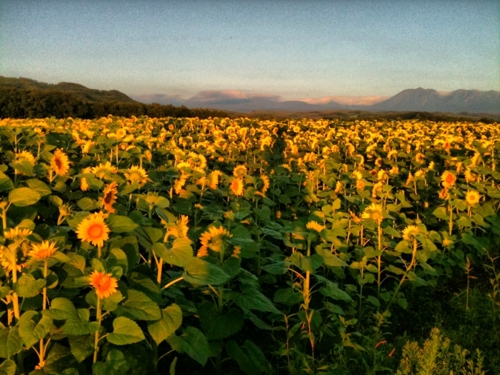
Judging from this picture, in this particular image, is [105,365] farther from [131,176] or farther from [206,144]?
[206,144]

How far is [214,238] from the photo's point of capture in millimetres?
2633

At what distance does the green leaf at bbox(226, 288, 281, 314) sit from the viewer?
252 centimetres

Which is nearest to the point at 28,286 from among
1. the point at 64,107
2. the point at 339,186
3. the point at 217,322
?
the point at 217,322

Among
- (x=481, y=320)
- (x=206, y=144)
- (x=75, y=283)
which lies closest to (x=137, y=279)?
(x=75, y=283)

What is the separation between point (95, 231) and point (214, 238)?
2.56ft

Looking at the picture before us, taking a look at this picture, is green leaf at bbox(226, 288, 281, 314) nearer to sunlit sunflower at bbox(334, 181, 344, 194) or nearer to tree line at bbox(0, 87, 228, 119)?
sunlit sunflower at bbox(334, 181, 344, 194)

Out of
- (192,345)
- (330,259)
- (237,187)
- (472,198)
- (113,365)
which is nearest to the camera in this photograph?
(113,365)

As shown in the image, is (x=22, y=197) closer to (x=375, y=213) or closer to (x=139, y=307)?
(x=139, y=307)

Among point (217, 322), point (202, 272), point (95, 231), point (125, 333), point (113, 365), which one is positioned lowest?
point (217, 322)

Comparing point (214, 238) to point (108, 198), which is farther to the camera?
point (214, 238)

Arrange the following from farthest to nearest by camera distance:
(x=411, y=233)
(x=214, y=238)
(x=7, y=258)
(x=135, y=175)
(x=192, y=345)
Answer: (x=411, y=233)
(x=135, y=175)
(x=214, y=238)
(x=192, y=345)
(x=7, y=258)

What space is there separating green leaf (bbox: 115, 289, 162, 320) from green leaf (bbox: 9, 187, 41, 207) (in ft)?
2.30

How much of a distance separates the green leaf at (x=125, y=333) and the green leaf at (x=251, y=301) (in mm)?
780

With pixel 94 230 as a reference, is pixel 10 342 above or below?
below
